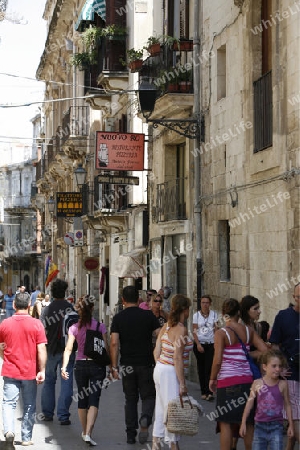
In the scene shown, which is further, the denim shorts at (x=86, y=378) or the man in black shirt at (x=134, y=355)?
the denim shorts at (x=86, y=378)

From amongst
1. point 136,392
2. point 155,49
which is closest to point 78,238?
point 155,49

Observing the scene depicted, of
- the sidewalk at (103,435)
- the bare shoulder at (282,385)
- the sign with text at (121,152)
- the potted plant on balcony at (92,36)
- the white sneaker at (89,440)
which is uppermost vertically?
the potted plant on balcony at (92,36)

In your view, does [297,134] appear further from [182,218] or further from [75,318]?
[182,218]

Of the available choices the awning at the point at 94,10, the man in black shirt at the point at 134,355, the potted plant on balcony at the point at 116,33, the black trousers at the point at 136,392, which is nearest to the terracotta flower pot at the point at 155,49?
the potted plant on balcony at the point at 116,33

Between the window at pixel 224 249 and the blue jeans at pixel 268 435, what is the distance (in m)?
8.36

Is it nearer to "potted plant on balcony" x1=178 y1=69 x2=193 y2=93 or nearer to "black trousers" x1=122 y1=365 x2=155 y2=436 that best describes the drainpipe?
"potted plant on balcony" x1=178 y1=69 x2=193 y2=93

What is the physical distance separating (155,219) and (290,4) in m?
9.46

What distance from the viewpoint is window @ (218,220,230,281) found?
1656 centimetres

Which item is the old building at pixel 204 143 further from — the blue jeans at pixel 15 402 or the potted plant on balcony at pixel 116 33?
the blue jeans at pixel 15 402

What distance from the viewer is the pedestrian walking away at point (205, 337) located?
1453cm

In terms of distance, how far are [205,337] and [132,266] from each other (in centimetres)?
898

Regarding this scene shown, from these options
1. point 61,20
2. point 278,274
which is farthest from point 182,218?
point 61,20

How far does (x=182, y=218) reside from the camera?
1922cm

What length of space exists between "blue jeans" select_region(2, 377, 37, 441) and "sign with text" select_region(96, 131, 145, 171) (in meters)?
11.6
